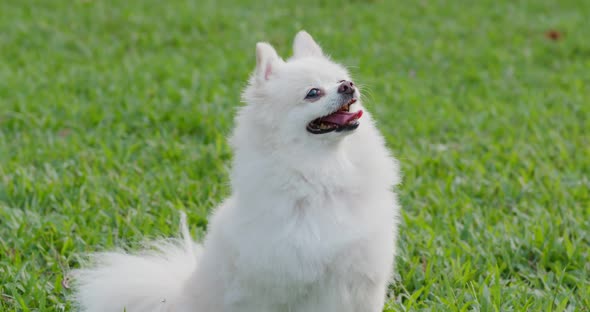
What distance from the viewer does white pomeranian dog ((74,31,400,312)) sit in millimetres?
2752

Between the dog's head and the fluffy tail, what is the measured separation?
0.87 m

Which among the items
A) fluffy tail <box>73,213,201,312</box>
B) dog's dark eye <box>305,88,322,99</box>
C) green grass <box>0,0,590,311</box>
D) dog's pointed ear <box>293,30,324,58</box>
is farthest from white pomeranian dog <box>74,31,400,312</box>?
green grass <box>0,0,590,311</box>

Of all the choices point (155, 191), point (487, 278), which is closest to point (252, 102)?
point (487, 278)

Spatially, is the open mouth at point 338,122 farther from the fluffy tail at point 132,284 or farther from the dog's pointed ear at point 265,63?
the fluffy tail at point 132,284

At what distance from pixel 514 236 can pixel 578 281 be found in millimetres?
533

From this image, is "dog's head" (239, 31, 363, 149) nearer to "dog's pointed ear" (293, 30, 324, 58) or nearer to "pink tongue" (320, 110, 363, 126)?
A: "pink tongue" (320, 110, 363, 126)

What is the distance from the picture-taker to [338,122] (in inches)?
111

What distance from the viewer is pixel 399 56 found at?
8133 millimetres

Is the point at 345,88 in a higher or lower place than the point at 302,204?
higher

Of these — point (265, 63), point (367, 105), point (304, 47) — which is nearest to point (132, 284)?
point (265, 63)

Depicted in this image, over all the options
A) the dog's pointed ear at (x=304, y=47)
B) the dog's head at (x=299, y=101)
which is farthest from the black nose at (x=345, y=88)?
the dog's pointed ear at (x=304, y=47)

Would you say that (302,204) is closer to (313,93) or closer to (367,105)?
(313,93)

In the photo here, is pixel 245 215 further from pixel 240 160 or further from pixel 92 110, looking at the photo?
pixel 92 110

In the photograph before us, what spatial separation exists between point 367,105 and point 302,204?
12.0 ft
